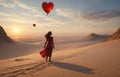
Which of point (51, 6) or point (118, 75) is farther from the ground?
point (51, 6)

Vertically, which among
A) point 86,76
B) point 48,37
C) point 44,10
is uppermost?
point 44,10

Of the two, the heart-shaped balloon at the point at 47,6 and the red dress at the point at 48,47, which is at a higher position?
the heart-shaped balloon at the point at 47,6

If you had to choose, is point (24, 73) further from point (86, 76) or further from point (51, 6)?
point (51, 6)

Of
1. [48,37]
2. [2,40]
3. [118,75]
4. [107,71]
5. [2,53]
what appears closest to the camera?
[118,75]

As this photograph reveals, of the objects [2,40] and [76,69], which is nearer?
[76,69]

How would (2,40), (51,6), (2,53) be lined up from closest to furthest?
(51,6) → (2,53) → (2,40)

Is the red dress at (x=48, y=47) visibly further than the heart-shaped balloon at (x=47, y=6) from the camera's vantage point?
No

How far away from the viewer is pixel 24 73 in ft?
24.5

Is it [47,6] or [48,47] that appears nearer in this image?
[48,47]

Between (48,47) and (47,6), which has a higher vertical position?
(47,6)

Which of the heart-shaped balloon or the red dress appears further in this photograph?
the heart-shaped balloon

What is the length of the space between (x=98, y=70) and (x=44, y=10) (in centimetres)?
1138

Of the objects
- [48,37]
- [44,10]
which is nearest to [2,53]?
[44,10]

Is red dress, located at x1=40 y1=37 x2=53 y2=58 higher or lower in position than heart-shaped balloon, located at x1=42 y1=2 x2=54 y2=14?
lower
